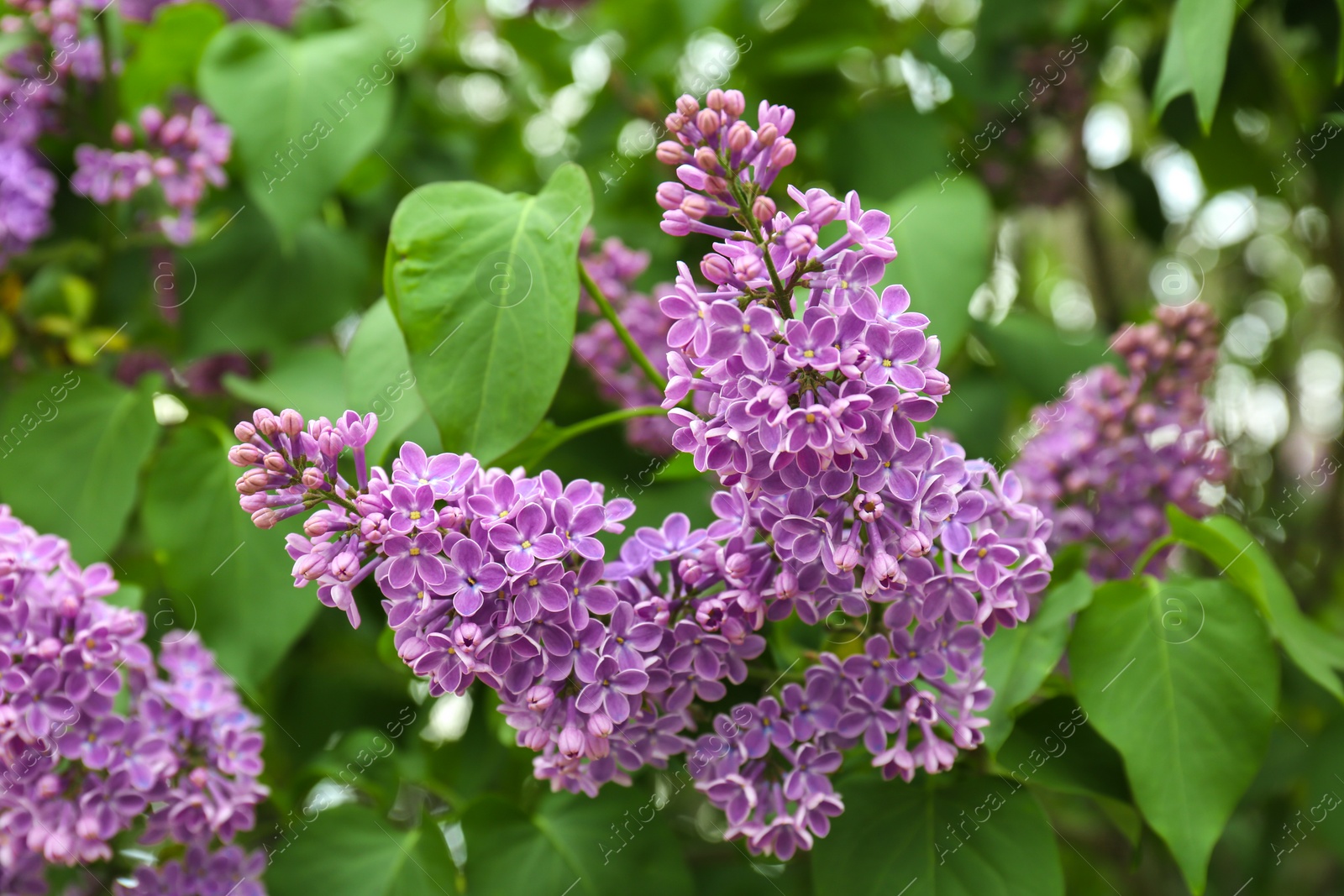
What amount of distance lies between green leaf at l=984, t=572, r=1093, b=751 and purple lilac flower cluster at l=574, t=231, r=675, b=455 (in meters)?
0.49

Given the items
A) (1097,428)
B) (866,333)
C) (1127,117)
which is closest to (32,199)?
(866,333)

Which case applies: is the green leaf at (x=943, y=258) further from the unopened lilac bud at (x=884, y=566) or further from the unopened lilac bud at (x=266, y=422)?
the unopened lilac bud at (x=266, y=422)

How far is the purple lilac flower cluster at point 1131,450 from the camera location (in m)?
1.34

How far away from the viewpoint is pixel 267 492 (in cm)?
87

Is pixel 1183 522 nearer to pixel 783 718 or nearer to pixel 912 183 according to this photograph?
pixel 783 718

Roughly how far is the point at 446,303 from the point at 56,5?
99cm

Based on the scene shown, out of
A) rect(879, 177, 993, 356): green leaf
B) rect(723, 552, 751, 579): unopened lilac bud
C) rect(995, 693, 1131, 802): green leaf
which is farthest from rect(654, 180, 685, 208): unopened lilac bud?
rect(995, 693, 1131, 802): green leaf

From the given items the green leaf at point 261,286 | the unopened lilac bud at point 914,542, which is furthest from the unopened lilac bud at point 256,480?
the green leaf at point 261,286

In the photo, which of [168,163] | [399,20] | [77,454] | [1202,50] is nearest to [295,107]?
[168,163]

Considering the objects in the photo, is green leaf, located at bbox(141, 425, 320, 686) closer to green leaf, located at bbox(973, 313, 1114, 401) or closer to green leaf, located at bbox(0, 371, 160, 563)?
green leaf, located at bbox(0, 371, 160, 563)

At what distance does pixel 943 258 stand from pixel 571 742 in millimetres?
816

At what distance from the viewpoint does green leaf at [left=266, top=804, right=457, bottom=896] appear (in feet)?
3.75

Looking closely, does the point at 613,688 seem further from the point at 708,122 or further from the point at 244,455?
the point at 708,122

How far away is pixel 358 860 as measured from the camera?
1.18 meters
